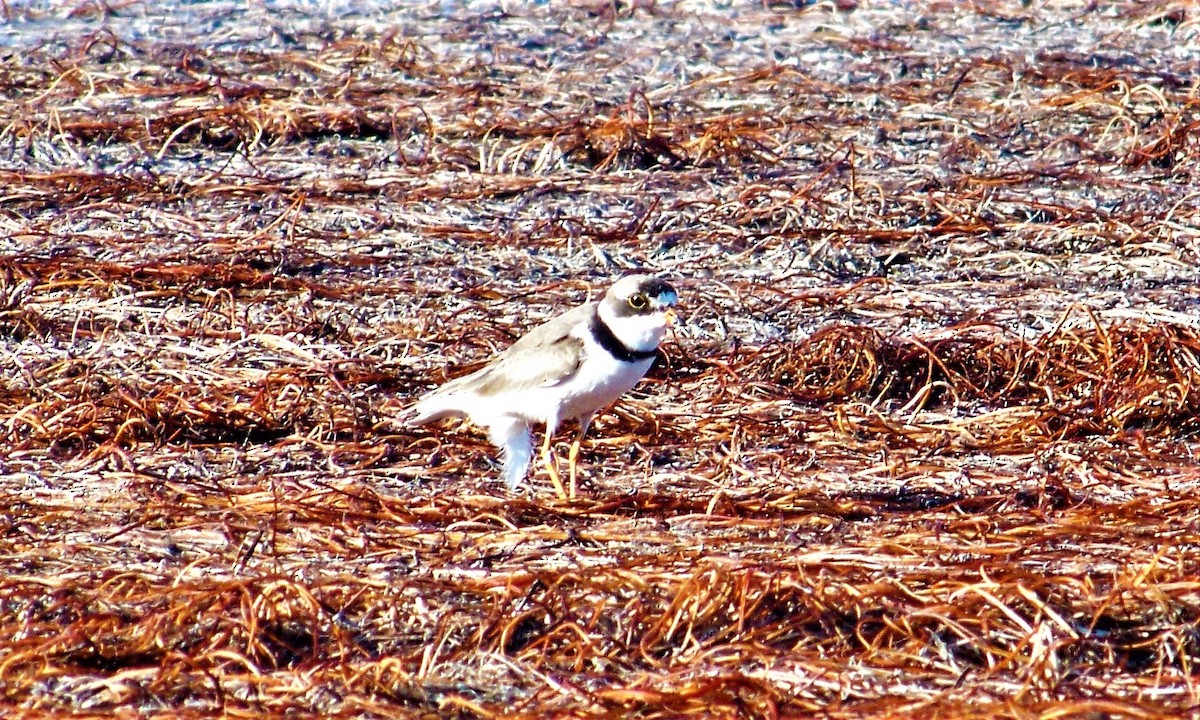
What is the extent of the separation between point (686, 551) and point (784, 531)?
37cm

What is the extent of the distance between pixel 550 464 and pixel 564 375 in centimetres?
29

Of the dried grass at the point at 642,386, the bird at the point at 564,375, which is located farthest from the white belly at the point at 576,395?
the dried grass at the point at 642,386

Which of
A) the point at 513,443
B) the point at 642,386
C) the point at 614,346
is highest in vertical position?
the point at 614,346

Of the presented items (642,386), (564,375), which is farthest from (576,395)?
(642,386)

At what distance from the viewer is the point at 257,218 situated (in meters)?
8.26

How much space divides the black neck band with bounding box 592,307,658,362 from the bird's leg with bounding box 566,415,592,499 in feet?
1.22

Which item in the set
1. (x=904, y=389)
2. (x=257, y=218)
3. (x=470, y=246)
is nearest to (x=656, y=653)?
(x=904, y=389)

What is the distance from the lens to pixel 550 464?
568 centimetres

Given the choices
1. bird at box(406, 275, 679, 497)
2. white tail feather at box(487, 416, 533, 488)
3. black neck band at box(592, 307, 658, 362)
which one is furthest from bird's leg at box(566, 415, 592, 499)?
black neck band at box(592, 307, 658, 362)

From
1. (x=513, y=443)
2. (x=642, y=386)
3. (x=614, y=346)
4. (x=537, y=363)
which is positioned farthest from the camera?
(x=642, y=386)

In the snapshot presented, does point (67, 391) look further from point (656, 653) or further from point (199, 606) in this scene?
point (656, 653)

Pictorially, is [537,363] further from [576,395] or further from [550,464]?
[550,464]

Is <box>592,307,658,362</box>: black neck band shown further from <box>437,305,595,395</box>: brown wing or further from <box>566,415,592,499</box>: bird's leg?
<box>566,415,592,499</box>: bird's leg

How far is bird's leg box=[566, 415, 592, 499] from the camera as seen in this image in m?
5.64
